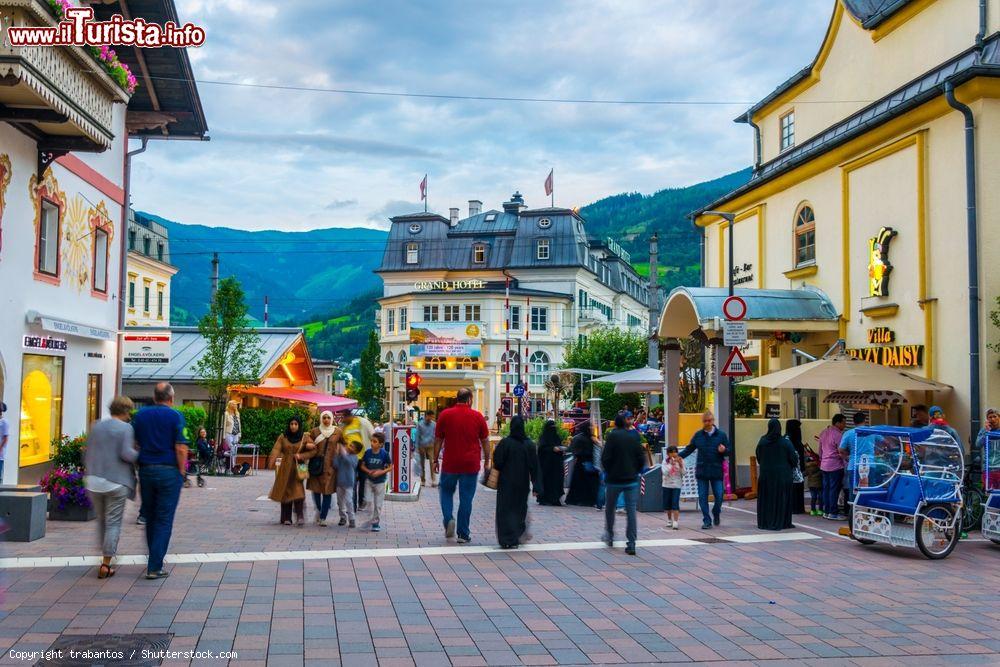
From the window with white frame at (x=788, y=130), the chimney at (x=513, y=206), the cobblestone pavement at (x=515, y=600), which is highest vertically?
the chimney at (x=513, y=206)

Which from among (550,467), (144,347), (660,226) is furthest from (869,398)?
(660,226)

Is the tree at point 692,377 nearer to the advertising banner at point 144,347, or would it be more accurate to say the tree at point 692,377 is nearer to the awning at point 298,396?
the awning at point 298,396

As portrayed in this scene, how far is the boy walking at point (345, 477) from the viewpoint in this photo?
12.9 metres

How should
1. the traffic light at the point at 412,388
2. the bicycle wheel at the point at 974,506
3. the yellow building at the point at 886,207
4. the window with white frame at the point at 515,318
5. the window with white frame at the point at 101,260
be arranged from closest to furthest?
the bicycle wheel at the point at 974,506 → the yellow building at the point at 886,207 → the window with white frame at the point at 101,260 → the traffic light at the point at 412,388 → the window with white frame at the point at 515,318

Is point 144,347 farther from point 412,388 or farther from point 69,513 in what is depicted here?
point 69,513

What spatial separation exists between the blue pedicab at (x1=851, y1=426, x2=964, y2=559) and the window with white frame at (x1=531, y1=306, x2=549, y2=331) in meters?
56.2

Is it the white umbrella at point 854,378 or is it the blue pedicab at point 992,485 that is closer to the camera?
the blue pedicab at point 992,485

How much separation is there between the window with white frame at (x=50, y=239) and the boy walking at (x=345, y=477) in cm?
738

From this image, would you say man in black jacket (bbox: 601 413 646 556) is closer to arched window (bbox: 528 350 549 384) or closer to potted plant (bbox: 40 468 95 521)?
potted plant (bbox: 40 468 95 521)

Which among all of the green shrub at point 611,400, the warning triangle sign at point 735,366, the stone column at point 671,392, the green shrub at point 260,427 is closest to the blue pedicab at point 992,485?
the warning triangle sign at point 735,366

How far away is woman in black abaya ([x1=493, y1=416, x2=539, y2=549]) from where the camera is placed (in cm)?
1112

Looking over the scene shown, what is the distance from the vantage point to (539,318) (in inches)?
2685

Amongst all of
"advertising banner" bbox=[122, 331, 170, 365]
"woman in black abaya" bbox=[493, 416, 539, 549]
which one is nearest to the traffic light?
"advertising banner" bbox=[122, 331, 170, 365]

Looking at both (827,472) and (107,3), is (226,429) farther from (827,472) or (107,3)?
(827,472)
